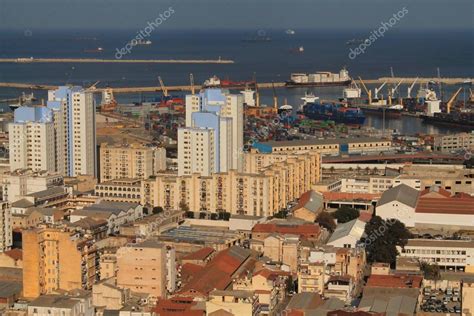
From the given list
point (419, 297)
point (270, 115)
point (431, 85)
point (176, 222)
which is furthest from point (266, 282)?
point (431, 85)

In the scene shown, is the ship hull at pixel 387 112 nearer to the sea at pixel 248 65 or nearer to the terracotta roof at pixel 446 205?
the sea at pixel 248 65

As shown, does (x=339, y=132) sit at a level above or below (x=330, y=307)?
above

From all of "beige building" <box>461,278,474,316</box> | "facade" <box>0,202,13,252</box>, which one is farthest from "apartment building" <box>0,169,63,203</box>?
"beige building" <box>461,278,474,316</box>

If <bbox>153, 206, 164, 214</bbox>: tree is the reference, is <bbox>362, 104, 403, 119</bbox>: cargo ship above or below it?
above

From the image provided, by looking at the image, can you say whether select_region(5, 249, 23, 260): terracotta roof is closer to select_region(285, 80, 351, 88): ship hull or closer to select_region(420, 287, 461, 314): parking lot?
select_region(420, 287, 461, 314): parking lot

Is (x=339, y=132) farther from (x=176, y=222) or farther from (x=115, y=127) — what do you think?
(x=176, y=222)

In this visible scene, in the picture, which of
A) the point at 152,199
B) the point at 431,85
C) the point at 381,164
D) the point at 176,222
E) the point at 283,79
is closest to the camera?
the point at 176,222
